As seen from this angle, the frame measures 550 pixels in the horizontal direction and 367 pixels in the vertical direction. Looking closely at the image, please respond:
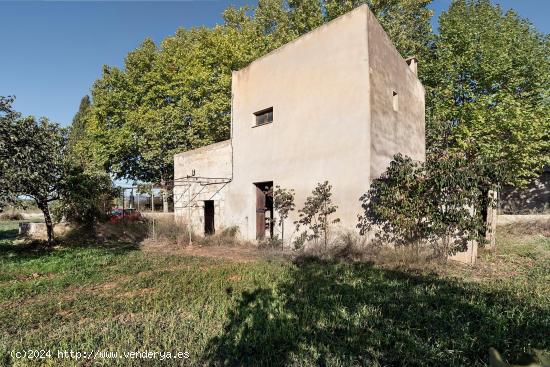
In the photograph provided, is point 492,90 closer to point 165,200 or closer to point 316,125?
point 316,125

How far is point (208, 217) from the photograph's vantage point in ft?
47.9

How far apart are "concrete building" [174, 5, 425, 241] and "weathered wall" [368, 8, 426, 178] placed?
0.03 metres

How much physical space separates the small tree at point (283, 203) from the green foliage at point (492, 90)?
805 cm

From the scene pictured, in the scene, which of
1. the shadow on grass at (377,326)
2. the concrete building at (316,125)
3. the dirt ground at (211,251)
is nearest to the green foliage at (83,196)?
the dirt ground at (211,251)

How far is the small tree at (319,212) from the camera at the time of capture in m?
9.54

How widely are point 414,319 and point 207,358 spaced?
2702mm

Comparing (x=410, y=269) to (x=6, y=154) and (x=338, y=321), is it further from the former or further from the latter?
(x=6, y=154)

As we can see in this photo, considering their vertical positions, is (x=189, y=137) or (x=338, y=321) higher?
(x=189, y=137)

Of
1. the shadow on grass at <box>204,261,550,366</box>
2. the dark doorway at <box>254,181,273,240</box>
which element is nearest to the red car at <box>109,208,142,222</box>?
the dark doorway at <box>254,181,273,240</box>

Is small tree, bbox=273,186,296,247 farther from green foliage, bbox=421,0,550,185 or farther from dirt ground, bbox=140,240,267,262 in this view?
green foliage, bbox=421,0,550,185

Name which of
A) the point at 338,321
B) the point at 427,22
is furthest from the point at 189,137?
the point at 338,321

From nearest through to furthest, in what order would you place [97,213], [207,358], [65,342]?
[207,358]
[65,342]
[97,213]

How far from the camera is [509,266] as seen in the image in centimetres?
765

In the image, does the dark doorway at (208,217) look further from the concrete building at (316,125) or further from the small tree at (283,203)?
the small tree at (283,203)
